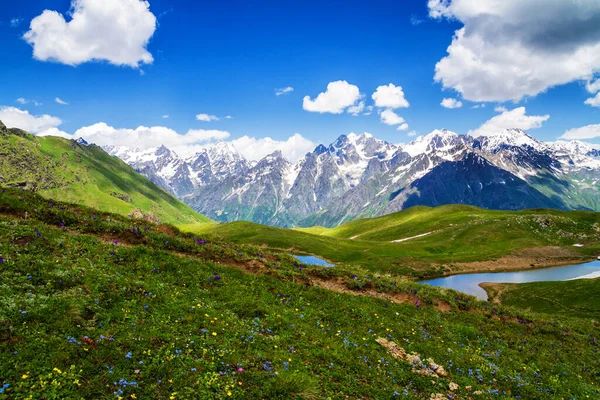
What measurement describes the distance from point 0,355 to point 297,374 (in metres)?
10.0

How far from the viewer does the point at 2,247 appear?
660 inches

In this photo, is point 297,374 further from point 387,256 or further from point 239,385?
point 387,256

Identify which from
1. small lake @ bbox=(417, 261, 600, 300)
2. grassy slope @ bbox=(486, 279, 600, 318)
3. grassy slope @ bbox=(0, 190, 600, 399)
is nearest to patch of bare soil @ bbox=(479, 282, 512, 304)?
grassy slope @ bbox=(486, 279, 600, 318)

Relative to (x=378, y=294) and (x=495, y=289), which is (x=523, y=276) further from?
(x=378, y=294)

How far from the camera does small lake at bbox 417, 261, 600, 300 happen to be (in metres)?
93.4

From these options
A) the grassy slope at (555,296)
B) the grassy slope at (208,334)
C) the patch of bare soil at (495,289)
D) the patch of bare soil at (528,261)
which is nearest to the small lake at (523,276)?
the patch of bare soil at (495,289)

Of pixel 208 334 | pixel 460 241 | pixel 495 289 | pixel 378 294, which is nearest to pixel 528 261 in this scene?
pixel 460 241

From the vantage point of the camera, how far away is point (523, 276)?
102 meters

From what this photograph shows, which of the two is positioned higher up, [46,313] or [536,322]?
[46,313]

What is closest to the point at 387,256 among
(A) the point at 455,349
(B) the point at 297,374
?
(A) the point at 455,349

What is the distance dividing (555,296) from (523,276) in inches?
1483

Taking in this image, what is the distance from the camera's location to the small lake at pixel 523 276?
9338 centimetres

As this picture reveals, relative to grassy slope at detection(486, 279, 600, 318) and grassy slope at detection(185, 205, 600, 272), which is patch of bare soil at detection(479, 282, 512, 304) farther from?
grassy slope at detection(185, 205, 600, 272)

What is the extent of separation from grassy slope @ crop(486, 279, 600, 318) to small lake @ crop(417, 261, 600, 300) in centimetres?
1076
